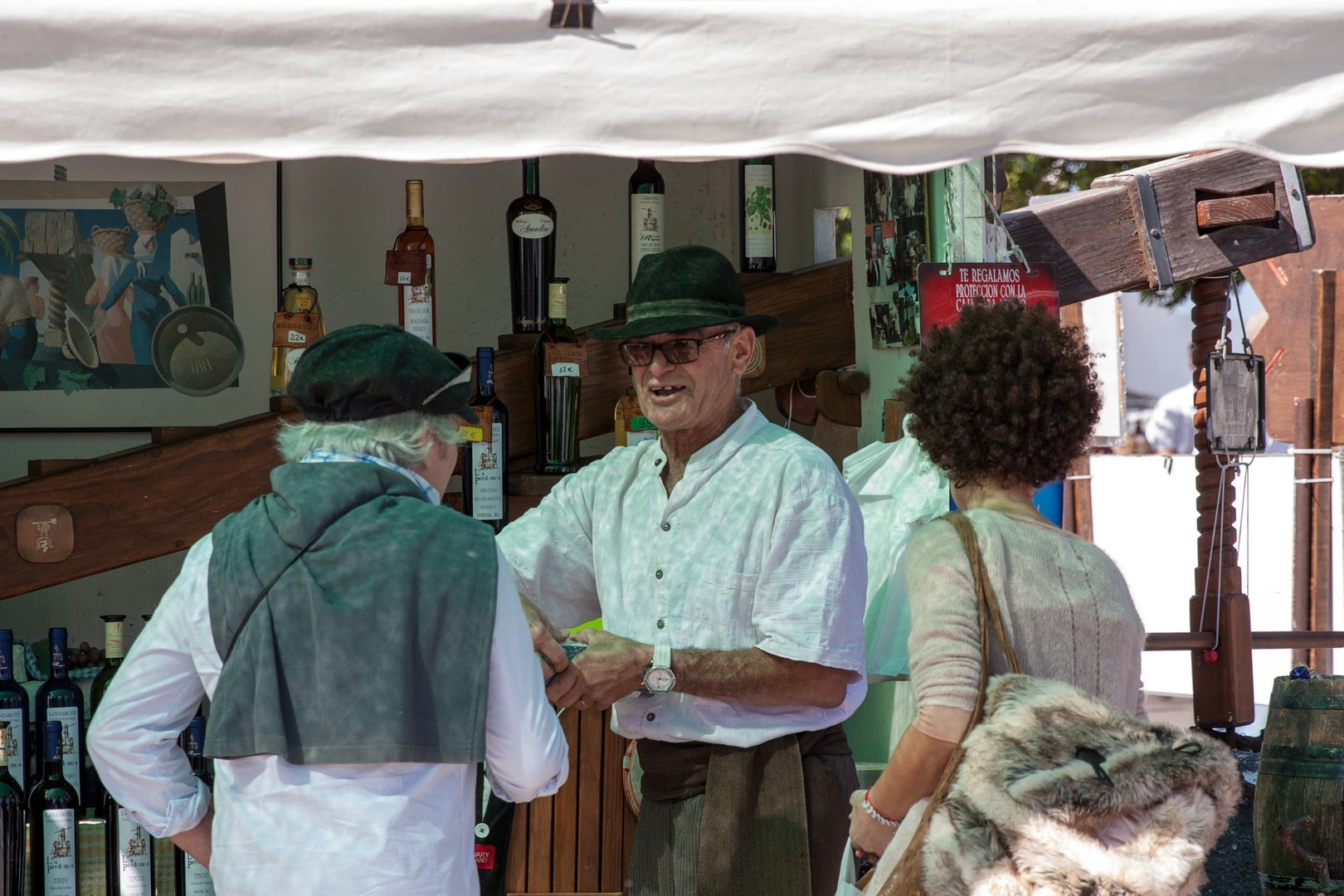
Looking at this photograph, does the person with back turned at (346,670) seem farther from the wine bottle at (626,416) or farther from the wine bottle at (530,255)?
the wine bottle at (530,255)

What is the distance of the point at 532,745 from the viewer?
5.07 feet

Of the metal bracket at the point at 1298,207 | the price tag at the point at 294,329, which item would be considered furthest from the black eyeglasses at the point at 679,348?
the metal bracket at the point at 1298,207

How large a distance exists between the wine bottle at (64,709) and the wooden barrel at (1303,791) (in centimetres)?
284

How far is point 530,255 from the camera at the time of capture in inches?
121

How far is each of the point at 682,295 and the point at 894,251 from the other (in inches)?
33.3

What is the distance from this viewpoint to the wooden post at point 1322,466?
6691 mm

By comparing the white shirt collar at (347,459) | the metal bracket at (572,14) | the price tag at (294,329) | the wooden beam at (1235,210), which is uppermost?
the metal bracket at (572,14)

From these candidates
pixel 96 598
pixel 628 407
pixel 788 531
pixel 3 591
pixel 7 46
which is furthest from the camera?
pixel 96 598

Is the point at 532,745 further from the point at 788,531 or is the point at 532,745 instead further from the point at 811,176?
the point at 811,176

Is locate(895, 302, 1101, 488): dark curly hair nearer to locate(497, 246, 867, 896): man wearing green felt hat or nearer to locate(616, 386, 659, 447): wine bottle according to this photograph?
locate(497, 246, 867, 896): man wearing green felt hat

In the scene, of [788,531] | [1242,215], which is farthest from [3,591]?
[1242,215]

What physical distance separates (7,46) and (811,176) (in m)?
2.35

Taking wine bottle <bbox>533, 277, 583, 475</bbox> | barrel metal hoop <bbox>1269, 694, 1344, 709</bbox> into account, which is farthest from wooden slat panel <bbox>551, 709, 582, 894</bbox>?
barrel metal hoop <bbox>1269, 694, 1344, 709</bbox>

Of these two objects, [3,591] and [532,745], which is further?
[3,591]
